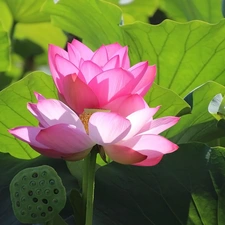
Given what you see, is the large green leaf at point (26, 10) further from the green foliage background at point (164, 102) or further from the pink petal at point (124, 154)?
the pink petal at point (124, 154)

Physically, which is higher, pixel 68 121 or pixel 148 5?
pixel 68 121

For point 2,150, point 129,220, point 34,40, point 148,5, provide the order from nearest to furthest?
point 129,220 → point 2,150 → point 148,5 → point 34,40

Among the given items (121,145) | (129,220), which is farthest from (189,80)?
(121,145)

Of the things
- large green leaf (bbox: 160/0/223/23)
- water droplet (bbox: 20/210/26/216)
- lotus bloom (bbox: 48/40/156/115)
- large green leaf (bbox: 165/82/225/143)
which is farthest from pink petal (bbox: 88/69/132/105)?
large green leaf (bbox: 160/0/223/23)

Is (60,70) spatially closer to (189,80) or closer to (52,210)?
(52,210)

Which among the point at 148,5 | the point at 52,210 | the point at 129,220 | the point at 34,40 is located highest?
the point at 52,210

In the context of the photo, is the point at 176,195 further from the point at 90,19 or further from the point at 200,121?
the point at 90,19

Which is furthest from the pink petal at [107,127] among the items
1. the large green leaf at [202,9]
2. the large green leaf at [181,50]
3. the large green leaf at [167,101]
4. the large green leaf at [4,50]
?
the large green leaf at [202,9]
